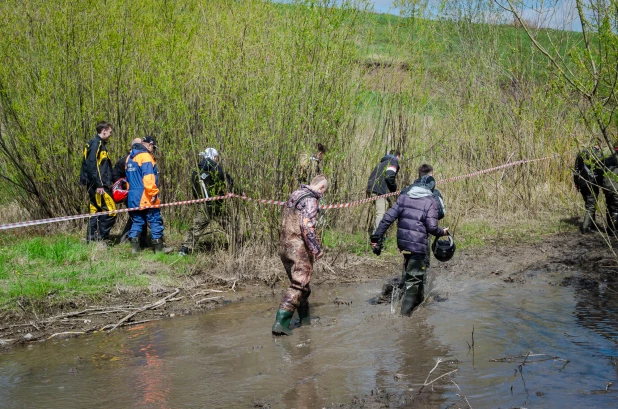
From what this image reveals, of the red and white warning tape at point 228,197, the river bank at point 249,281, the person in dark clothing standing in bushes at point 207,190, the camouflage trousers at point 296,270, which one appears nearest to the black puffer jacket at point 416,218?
the camouflage trousers at point 296,270

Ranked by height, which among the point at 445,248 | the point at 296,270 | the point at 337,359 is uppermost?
the point at 445,248

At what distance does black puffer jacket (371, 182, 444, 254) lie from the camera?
7805mm

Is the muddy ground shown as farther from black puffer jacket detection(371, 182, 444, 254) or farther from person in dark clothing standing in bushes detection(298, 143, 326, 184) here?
black puffer jacket detection(371, 182, 444, 254)

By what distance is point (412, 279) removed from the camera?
8.02 m

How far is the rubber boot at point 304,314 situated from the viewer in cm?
772

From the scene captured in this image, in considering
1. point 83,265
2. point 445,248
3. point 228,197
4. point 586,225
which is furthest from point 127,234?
point 586,225

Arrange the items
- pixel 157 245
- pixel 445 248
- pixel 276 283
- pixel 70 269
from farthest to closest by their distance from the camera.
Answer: pixel 157 245
pixel 276 283
pixel 70 269
pixel 445 248

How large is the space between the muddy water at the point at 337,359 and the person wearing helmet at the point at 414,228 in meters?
0.53

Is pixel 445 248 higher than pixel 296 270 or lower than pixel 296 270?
higher

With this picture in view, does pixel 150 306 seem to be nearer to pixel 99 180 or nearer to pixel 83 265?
pixel 83 265

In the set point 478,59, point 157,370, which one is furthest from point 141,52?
point 478,59

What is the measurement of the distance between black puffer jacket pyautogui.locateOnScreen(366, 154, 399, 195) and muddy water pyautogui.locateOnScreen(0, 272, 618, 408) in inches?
116

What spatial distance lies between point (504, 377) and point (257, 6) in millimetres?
6824

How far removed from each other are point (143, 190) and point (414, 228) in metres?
4.78
